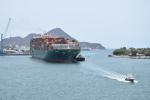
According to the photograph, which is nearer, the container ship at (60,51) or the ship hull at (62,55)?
the ship hull at (62,55)

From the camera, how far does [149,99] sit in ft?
158

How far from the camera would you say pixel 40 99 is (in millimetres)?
46594

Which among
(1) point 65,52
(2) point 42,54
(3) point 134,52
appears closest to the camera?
(1) point 65,52

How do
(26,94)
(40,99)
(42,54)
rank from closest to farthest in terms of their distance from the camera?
(40,99) → (26,94) → (42,54)

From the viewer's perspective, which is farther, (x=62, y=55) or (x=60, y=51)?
(x=62, y=55)

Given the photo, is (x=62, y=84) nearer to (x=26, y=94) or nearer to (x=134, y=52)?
(x=26, y=94)

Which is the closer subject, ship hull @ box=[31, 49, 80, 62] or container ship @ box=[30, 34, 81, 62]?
ship hull @ box=[31, 49, 80, 62]

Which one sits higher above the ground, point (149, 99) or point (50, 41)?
point (50, 41)

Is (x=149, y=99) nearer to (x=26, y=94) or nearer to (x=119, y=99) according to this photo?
(x=119, y=99)

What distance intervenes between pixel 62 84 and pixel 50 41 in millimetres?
70678

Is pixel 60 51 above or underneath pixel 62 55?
above

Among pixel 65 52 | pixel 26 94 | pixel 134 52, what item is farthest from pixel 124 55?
pixel 26 94

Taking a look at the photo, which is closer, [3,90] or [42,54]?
[3,90]

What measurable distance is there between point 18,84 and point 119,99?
56.5 ft
